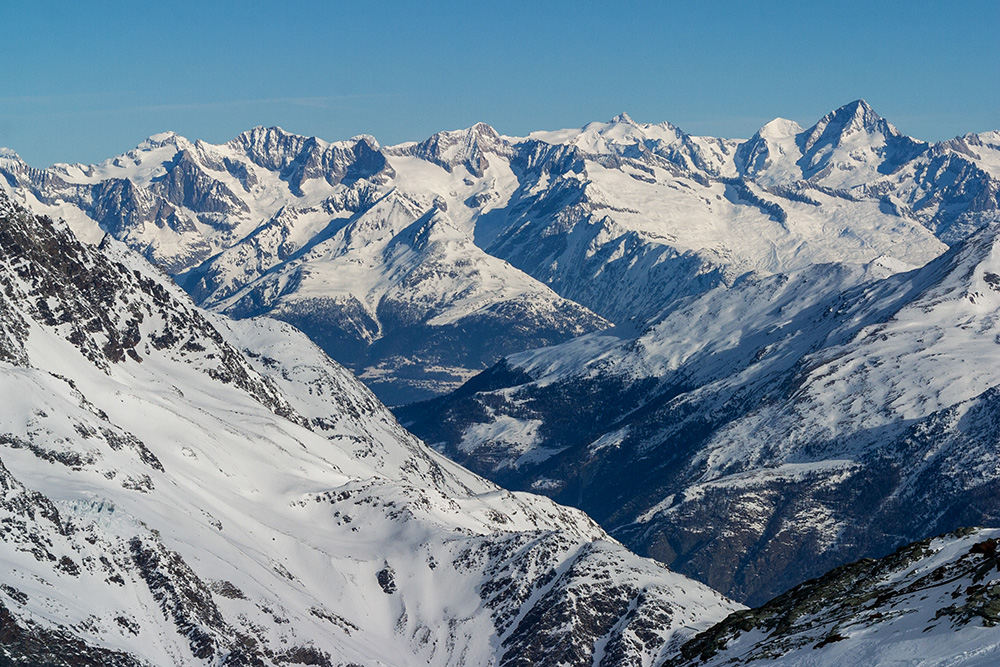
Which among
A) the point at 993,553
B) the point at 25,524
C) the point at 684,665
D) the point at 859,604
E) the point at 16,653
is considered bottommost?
the point at 16,653

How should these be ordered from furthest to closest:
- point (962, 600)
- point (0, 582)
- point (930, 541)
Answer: point (0, 582) → point (930, 541) → point (962, 600)

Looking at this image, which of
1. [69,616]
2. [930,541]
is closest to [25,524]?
[69,616]

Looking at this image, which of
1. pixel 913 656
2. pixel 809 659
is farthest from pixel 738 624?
pixel 913 656

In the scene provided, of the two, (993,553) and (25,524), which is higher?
(993,553)

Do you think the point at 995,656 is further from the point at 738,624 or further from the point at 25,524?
the point at 25,524

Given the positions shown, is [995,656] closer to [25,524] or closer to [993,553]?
[993,553]

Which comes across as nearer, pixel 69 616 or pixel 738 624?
pixel 738 624

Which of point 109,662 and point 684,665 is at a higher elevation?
point 684,665

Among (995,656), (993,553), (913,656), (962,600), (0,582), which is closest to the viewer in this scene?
(995,656)

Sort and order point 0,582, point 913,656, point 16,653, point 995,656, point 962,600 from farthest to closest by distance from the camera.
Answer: point 0,582, point 16,653, point 962,600, point 913,656, point 995,656

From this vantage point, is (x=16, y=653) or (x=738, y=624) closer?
(x=738, y=624)
